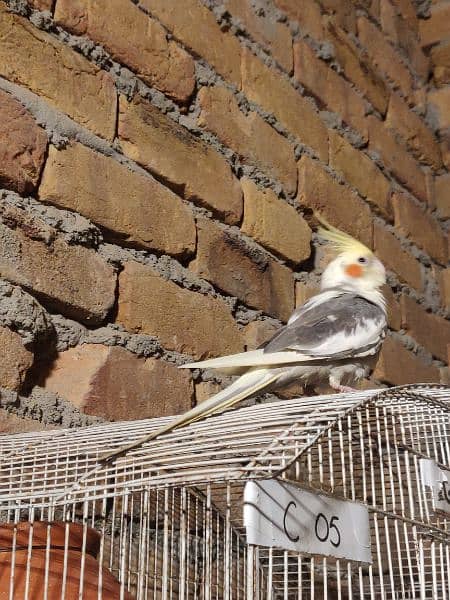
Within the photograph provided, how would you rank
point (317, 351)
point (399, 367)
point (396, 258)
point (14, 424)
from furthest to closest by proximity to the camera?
point (396, 258)
point (399, 367)
point (317, 351)
point (14, 424)

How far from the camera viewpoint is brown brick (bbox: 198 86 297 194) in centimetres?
118

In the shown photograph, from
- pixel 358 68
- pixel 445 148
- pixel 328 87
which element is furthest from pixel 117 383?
pixel 445 148

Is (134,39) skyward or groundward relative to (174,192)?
skyward

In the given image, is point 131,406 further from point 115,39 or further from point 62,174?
point 115,39

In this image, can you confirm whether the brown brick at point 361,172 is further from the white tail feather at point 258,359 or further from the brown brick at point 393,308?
the white tail feather at point 258,359

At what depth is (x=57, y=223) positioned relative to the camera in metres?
0.88

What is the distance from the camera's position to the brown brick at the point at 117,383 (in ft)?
2.81

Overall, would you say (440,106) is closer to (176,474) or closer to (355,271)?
(355,271)

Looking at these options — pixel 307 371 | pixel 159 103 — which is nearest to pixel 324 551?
pixel 307 371

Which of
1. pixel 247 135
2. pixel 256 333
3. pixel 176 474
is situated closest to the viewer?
pixel 176 474

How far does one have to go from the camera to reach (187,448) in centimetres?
53

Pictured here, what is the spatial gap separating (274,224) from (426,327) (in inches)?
21.2

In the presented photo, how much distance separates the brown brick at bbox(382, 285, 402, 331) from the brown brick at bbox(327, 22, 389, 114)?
413mm

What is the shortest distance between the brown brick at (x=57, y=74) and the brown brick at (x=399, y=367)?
0.67 m
